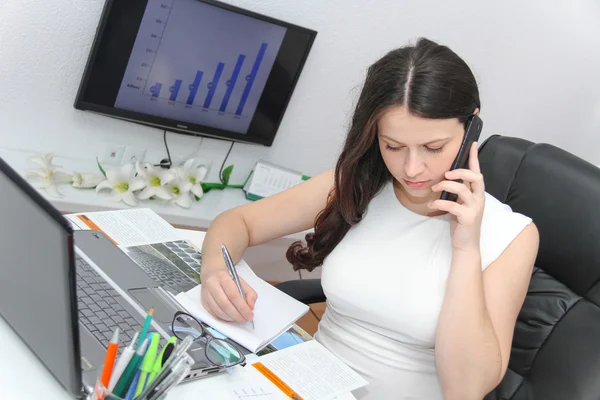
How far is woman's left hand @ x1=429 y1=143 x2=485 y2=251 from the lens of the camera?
4.06 feet

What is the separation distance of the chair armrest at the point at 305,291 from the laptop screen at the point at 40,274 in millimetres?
728

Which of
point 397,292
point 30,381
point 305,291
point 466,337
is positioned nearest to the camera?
point 30,381

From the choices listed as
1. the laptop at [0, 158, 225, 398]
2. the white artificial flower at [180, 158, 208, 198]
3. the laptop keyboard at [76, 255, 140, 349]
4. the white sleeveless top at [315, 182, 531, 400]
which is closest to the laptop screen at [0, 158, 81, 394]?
the laptop at [0, 158, 225, 398]

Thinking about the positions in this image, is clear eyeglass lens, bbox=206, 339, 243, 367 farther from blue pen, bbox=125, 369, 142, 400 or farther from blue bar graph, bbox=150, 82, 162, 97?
blue bar graph, bbox=150, 82, 162, 97

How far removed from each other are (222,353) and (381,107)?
54 cm

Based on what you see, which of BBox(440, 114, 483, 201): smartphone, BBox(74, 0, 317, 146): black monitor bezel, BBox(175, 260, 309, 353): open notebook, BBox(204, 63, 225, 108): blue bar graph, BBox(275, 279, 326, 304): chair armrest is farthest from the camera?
BBox(204, 63, 225, 108): blue bar graph

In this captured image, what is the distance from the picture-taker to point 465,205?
1253mm

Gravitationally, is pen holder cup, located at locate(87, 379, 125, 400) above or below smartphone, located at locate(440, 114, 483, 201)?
below

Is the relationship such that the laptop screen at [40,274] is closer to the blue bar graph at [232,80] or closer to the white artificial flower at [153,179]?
the white artificial flower at [153,179]

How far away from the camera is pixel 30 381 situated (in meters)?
0.91

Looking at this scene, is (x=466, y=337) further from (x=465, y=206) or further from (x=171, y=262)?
(x=171, y=262)

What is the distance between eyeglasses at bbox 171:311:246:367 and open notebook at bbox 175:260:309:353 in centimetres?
3

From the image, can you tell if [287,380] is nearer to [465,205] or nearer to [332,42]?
[465,205]

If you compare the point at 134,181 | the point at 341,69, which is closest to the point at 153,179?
the point at 134,181
